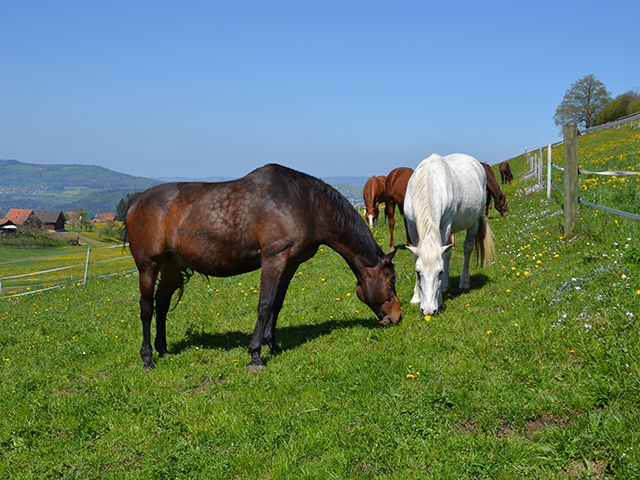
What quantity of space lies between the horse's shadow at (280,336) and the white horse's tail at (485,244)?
323 cm

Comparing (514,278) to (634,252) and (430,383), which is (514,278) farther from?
(430,383)

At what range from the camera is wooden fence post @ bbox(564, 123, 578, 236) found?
25.9 feet

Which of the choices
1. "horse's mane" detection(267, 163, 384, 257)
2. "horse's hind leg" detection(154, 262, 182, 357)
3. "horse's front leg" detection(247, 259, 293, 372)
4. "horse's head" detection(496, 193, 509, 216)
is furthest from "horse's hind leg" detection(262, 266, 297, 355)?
"horse's head" detection(496, 193, 509, 216)

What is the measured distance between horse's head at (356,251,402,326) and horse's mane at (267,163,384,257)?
11.2 inches

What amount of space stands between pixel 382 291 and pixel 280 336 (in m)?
1.76

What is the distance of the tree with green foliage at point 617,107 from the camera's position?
63.0 meters

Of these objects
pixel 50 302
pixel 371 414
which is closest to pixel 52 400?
pixel 371 414

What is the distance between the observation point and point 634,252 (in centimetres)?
574

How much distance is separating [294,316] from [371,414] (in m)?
3.99

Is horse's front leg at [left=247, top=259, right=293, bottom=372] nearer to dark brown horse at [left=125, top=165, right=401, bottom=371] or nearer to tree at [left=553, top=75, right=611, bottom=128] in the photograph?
dark brown horse at [left=125, top=165, right=401, bottom=371]

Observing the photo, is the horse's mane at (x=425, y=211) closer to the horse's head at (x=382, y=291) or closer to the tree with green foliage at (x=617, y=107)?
the horse's head at (x=382, y=291)

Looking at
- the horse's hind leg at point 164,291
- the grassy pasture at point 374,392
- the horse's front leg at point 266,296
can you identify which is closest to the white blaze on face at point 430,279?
the grassy pasture at point 374,392

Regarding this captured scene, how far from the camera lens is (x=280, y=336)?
23.0 ft

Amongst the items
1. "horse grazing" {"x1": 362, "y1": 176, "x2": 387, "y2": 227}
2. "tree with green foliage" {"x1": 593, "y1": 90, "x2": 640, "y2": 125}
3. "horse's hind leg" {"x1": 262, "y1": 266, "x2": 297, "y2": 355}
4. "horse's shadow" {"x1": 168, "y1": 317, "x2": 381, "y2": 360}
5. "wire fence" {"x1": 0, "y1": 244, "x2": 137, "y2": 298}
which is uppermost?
"tree with green foliage" {"x1": 593, "y1": 90, "x2": 640, "y2": 125}
